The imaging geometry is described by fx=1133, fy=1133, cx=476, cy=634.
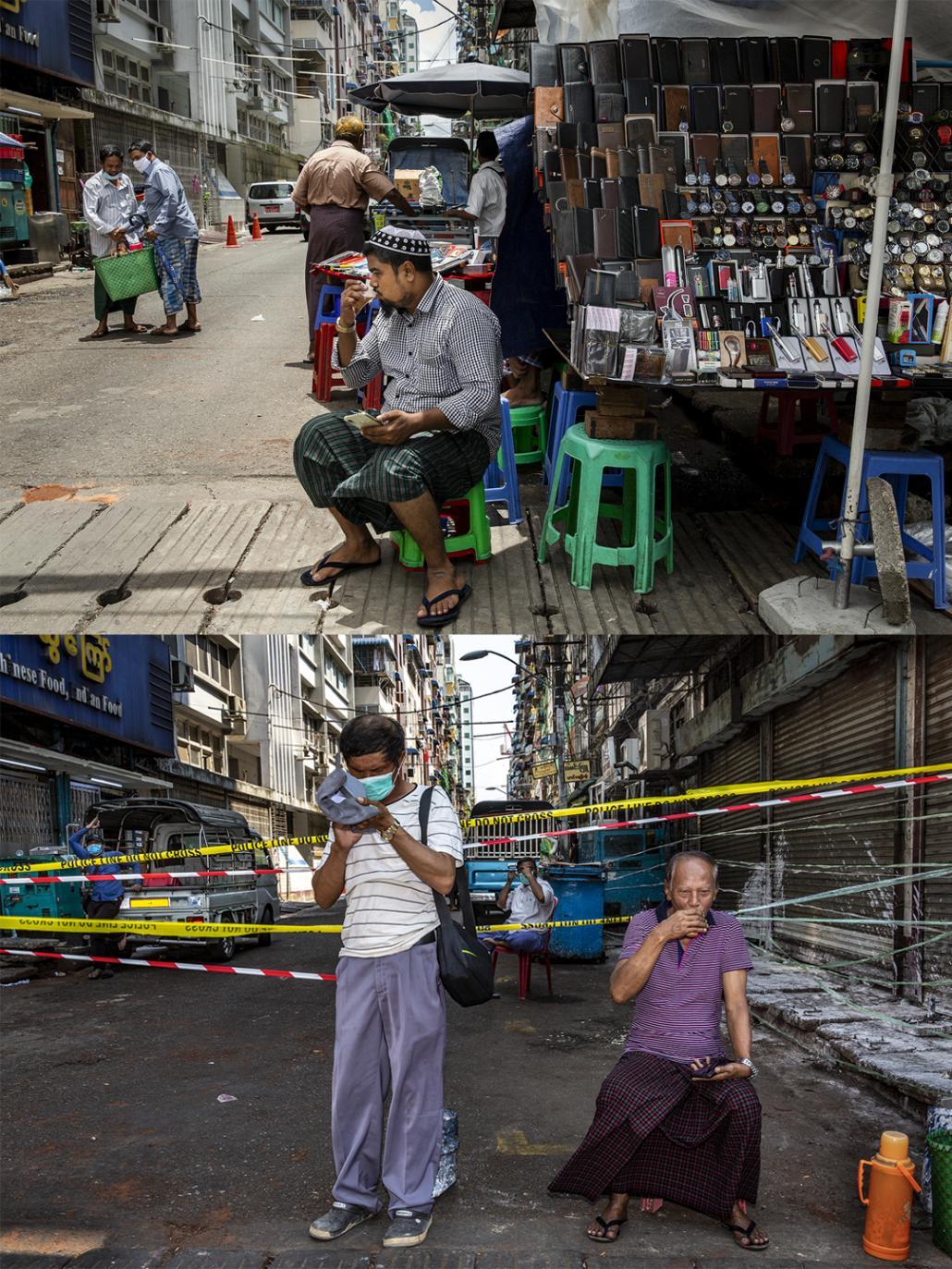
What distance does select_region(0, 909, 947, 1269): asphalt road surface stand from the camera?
10.7 feet

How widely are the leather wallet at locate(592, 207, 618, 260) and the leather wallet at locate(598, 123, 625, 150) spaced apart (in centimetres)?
48

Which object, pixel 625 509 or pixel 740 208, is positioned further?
pixel 625 509

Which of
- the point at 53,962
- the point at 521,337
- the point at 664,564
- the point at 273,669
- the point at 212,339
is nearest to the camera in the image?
the point at 664,564

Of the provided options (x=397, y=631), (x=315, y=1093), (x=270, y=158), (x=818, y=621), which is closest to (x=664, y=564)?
(x=818, y=621)

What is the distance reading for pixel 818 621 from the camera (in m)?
4.73

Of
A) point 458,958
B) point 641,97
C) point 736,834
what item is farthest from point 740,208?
point 736,834

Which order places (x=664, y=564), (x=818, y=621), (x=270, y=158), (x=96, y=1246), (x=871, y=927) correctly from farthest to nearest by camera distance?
1. (x=270, y=158)
2. (x=871, y=927)
3. (x=664, y=564)
4. (x=818, y=621)
5. (x=96, y=1246)

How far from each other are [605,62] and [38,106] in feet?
74.1

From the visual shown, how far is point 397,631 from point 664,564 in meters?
1.49

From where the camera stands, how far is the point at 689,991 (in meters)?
3.50

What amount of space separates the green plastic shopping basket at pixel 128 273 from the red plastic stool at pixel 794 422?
6561 millimetres

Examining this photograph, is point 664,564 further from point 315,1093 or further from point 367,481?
point 315,1093

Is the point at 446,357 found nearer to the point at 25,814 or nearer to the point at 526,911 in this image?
the point at 526,911

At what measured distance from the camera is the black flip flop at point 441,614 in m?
4.93
